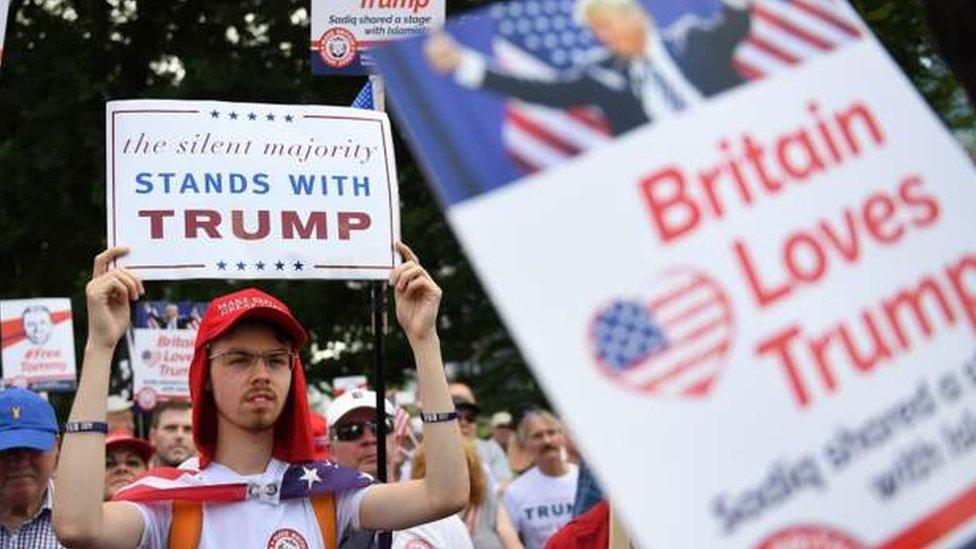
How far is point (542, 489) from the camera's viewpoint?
11648 mm

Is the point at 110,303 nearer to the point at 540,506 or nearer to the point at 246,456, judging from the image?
the point at 246,456

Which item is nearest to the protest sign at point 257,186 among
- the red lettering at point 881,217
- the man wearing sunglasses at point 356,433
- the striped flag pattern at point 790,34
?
the man wearing sunglasses at point 356,433

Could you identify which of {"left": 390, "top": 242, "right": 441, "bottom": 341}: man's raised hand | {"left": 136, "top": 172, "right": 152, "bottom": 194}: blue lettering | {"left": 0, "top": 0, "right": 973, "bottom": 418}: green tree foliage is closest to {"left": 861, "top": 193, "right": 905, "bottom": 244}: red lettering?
{"left": 390, "top": 242, "right": 441, "bottom": 341}: man's raised hand

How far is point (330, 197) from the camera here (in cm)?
610

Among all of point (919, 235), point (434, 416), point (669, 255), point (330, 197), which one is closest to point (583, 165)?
point (669, 255)

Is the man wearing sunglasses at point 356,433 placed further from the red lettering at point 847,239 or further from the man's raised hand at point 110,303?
the red lettering at point 847,239

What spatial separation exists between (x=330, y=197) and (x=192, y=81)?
54.1ft

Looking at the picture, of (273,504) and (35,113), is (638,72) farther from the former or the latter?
(35,113)

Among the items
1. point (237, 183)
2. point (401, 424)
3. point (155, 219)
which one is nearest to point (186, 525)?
point (155, 219)

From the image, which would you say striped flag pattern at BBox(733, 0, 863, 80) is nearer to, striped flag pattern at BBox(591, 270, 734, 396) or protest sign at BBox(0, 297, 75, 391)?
striped flag pattern at BBox(591, 270, 734, 396)

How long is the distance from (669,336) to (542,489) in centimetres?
902

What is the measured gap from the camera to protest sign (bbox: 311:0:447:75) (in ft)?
25.6

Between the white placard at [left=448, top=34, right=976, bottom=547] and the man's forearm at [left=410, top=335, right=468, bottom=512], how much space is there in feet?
7.70

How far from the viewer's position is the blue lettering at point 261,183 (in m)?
6.11
